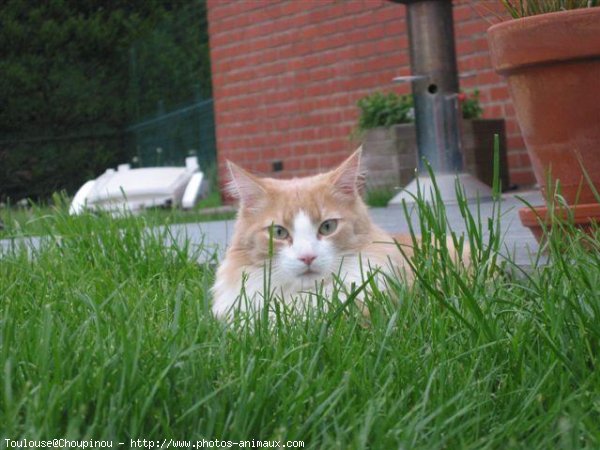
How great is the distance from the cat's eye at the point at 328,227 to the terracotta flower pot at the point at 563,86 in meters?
0.69

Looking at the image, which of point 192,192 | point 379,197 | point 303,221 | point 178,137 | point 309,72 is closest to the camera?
point 303,221

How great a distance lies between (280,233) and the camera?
2.68 meters

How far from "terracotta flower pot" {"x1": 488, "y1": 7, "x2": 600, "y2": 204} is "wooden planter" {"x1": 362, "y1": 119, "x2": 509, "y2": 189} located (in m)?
3.40

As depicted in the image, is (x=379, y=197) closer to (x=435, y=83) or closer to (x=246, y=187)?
(x=435, y=83)

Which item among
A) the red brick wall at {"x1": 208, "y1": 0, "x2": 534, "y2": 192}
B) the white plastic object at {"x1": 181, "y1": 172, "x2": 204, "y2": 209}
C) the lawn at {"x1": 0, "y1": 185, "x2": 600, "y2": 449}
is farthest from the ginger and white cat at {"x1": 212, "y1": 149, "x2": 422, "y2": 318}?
the white plastic object at {"x1": 181, "y1": 172, "x2": 204, "y2": 209}

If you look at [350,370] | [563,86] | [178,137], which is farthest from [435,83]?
[178,137]

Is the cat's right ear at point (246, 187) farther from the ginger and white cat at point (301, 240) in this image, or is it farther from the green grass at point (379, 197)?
the green grass at point (379, 197)

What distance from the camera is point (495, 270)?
2324 mm

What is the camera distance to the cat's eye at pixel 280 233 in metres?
2.67

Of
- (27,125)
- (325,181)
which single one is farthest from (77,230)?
(27,125)

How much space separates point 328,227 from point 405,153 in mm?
3997

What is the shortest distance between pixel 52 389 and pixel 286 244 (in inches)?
46.3

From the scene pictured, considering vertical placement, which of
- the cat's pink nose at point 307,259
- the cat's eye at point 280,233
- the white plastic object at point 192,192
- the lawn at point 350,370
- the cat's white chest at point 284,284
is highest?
the white plastic object at point 192,192

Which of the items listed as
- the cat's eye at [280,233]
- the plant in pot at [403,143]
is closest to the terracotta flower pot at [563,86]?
the cat's eye at [280,233]
